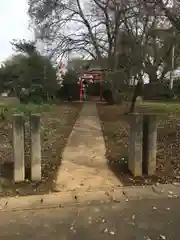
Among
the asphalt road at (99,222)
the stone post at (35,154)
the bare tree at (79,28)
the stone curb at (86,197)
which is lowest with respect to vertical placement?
the asphalt road at (99,222)

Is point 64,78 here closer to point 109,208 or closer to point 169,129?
point 169,129

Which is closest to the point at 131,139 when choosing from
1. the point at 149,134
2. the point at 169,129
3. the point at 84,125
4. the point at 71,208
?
the point at 149,134

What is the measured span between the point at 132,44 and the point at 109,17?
6911 mm

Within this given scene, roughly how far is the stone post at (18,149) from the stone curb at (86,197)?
600 millimetres

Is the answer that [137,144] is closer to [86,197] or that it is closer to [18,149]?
[86,197]

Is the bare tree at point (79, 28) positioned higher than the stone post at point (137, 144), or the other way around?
the bare tree at point (79, 28)

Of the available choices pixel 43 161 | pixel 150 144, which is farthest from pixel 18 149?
pixel 150 144

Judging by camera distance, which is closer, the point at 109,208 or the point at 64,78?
the point at 109,208

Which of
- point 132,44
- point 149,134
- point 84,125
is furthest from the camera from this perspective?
point 132,44

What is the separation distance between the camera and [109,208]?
320cm

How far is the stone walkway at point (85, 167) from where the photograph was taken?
405 cm

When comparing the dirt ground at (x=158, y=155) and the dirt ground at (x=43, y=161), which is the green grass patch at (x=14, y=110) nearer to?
the dirt ground at (x=43, y=161)

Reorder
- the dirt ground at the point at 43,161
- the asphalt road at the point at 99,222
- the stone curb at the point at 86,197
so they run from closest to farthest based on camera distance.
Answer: the asphalt road at the point at 99,222 → the stone curb at the point at 86,197 → the dirt ground at the point at 43,161

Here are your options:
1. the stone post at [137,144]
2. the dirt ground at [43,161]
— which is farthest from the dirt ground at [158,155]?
the dirt ground at [43,161]
